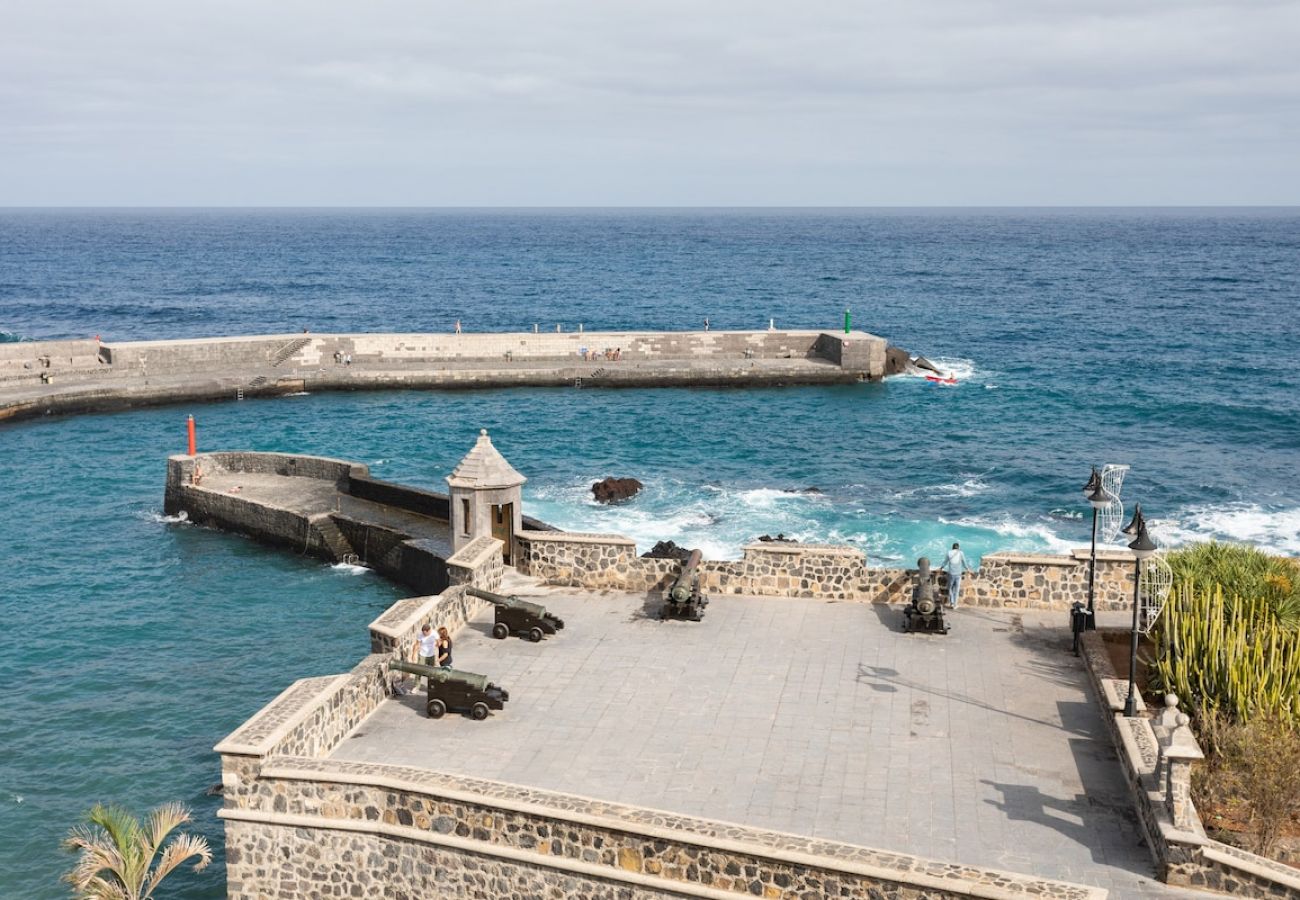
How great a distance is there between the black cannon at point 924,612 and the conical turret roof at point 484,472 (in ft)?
22.7

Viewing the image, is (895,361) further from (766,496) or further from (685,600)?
(685,600)

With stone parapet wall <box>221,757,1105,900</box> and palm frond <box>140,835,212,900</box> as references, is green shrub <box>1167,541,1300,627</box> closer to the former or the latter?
stone parapet wall <box>221,757,1105,900</box>

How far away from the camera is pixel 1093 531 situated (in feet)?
60.8

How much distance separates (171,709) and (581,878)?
1307 cm

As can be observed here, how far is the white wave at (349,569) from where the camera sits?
31.5 metres

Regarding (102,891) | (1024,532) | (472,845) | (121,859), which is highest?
(472,845)

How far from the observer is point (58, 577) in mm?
31203

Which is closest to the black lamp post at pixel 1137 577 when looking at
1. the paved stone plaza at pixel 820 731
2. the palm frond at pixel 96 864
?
the paved stone plaza at pixel 820 731

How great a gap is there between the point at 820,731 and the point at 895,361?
51751 millimetres

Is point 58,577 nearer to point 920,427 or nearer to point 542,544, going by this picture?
point 542,544

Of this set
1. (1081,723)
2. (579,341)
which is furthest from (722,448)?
(1081,723)

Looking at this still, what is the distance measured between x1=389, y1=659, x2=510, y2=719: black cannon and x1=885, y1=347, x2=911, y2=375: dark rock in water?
50580 mm

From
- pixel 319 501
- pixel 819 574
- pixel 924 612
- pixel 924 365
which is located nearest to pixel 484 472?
pixel 819 574

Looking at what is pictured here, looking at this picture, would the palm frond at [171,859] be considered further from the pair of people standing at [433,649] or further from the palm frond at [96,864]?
the pair of people standing at [433,649]
